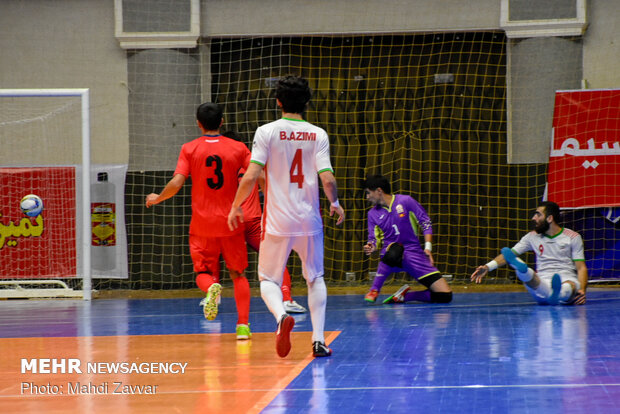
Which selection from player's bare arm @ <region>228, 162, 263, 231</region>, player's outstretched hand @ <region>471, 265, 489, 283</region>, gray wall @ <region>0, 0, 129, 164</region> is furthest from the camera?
gray wall @ <region>0, 0, 129, 164</region>

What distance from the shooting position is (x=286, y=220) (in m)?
5.57

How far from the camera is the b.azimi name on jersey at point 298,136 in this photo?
5.60m

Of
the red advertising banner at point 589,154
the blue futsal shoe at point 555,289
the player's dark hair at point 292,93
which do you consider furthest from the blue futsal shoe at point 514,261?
the player's dark hair at point 292,93

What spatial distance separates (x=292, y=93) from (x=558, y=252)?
180 inches

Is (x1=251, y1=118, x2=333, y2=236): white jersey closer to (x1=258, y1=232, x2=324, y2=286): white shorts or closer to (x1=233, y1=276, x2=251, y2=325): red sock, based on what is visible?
(x1=258, y1=232, x2=324, y2=286): white shorts

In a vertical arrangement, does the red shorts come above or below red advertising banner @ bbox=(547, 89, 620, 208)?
below

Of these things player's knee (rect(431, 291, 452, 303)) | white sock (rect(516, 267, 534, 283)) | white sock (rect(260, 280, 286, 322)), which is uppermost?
white sock (rect(260, 280, 286, 322))

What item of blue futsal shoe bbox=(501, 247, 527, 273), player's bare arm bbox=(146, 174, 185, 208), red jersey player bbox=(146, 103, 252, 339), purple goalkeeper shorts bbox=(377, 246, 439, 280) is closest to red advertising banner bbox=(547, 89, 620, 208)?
purple goalkeeper shorts bbox=(377, 246, 439, 280)

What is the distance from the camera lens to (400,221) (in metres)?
9.66

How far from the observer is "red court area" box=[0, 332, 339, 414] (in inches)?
170

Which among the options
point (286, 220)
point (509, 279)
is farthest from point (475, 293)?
point (286, 220)

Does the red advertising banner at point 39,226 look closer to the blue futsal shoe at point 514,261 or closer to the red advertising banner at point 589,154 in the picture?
the blue futsal shoe at point 514,261

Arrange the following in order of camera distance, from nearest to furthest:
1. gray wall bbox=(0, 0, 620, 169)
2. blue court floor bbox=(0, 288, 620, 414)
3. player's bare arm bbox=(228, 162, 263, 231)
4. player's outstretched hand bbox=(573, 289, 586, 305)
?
blue court floor bbox=(0, 288, 620, 414) < player's bare arm bbox=(228, 162, 263, 231) < player's outstretched hand bbox=(573, 289, 586, 305) < gray wall bbox=(0, 0, 620, 169)

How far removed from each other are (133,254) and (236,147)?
6.21 m
